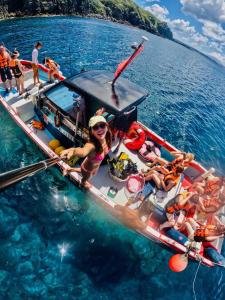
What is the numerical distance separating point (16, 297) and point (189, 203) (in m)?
6.05

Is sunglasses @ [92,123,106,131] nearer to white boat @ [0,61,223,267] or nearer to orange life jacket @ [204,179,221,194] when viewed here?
white boat @ [0,61,223,267]

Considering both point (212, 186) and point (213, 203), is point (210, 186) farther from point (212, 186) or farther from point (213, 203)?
point (213, 203)

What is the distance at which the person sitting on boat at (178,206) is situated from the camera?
24.8ft

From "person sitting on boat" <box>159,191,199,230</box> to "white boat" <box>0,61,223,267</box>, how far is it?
31 cm

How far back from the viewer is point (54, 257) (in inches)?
280

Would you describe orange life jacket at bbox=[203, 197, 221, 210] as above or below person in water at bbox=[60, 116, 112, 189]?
below

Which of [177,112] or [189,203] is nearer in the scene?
[189,203]

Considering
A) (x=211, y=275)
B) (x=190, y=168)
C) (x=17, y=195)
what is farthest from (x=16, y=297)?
(x=190, y=168)

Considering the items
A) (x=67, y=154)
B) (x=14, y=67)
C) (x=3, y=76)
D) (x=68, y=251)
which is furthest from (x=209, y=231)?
(x=3, y=76)

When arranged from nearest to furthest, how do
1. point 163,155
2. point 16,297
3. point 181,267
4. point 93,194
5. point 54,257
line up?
point 16,297 → point 181,267 → point 54,257 → point 93,194 → point 163,155

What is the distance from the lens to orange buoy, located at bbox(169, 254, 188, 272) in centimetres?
652

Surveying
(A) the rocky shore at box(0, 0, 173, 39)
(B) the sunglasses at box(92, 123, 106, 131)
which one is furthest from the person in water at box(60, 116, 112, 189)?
(A) the rocky shore at box(0, 0, 173, 39)

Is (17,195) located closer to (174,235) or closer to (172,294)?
(174,235)

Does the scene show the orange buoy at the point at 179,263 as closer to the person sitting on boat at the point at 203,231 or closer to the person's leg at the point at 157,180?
the person sitting on boat at the point at 203,231
